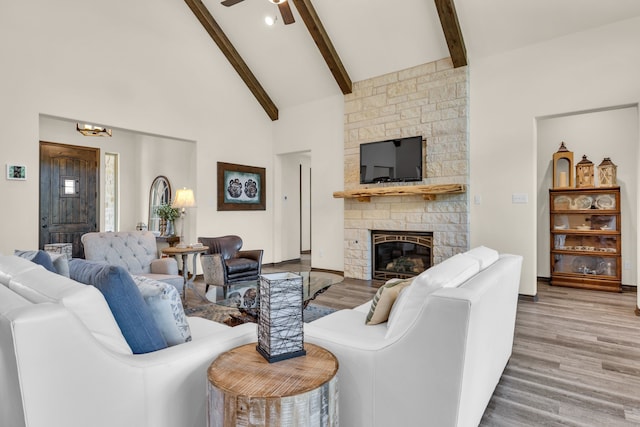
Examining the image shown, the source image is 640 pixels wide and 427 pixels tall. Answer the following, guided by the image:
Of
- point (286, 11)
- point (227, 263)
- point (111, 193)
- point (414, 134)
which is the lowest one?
point (227, 263)

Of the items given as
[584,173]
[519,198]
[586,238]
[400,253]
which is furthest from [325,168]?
[586,238]

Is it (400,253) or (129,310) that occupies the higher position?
(129,310)

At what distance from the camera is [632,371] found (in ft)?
8.08

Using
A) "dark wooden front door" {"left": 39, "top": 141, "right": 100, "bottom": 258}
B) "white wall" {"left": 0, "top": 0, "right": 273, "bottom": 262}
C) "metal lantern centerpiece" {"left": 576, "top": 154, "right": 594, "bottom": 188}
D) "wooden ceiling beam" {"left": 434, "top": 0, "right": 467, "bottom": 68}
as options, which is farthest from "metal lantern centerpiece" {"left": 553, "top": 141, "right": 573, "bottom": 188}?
"dark wooden front door" {"left": 39, "top": 141, "right": 100, "bottom": 258}

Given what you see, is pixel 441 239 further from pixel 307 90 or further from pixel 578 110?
pixel 307 90

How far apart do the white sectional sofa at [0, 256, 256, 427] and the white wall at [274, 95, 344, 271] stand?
4727 mm

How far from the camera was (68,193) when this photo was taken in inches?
251

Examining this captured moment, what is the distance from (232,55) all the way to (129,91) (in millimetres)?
1917

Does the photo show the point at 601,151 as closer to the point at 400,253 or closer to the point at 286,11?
the point at 400,253

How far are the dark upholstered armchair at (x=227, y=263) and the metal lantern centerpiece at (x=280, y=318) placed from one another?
287 centimetres

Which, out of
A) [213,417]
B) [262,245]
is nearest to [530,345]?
[213,417]

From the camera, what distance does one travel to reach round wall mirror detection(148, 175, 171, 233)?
674cm

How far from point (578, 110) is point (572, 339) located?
2544 mm

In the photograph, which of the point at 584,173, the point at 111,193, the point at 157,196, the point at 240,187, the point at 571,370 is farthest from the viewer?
the point at 111,193
